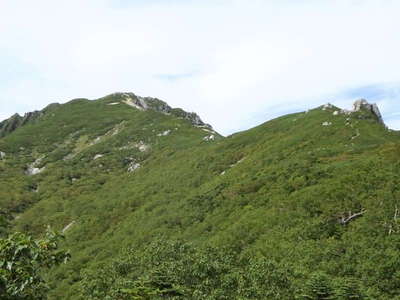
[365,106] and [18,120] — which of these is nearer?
[365,106]

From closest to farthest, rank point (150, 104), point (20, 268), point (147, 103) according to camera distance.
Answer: point (20, 268) < point (150, 104) < point (147, 103)

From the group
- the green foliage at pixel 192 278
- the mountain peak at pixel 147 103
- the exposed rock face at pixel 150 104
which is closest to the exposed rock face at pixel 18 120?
the mountain peak at pixel 147 103

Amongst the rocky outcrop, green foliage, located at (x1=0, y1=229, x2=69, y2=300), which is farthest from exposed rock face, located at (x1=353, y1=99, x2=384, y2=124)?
green foliage, located at (x1=0, y1=229, x2=69, y2=300)

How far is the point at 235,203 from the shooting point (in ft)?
176

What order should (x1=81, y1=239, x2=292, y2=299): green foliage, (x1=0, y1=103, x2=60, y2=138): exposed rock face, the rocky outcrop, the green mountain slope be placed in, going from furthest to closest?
1. (x1=0, y1=103, x2=60, y2=138): exposed rock face
2. the rocky outcrop
3. the green mountain slope
4. (x1=81, y1=239, x2=292, y2=299): green foliage

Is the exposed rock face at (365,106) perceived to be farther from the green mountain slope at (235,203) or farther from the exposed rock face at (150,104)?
the exposed rock face at (150,104)

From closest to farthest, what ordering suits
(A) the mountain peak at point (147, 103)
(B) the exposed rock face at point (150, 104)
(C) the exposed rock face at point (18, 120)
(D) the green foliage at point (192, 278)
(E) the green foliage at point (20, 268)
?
(E) the green foliage at point (20, 268) < (D) the green foliage at point (192, 278) < (B) the exposed rock face at point (150, 104) < (A) the mountain peak at point (147, 103) < (C) the exposed rock face at point (18, 120)

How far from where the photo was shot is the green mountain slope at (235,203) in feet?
105

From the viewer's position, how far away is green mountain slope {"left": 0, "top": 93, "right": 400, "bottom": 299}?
105ft

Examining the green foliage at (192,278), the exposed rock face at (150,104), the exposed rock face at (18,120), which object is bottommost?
the green foliage at (192,278)

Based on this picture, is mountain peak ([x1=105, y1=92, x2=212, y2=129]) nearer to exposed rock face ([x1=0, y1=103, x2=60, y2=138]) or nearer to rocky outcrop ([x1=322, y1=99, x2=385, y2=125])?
exposed rock face ([x1=0, y1=103, x2=60, y2=138])

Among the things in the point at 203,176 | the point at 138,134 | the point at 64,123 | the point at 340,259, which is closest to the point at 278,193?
the point at 340,259

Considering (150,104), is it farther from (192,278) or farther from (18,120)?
(192,278)

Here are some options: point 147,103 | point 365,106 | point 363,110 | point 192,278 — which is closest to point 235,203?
point 192,278
